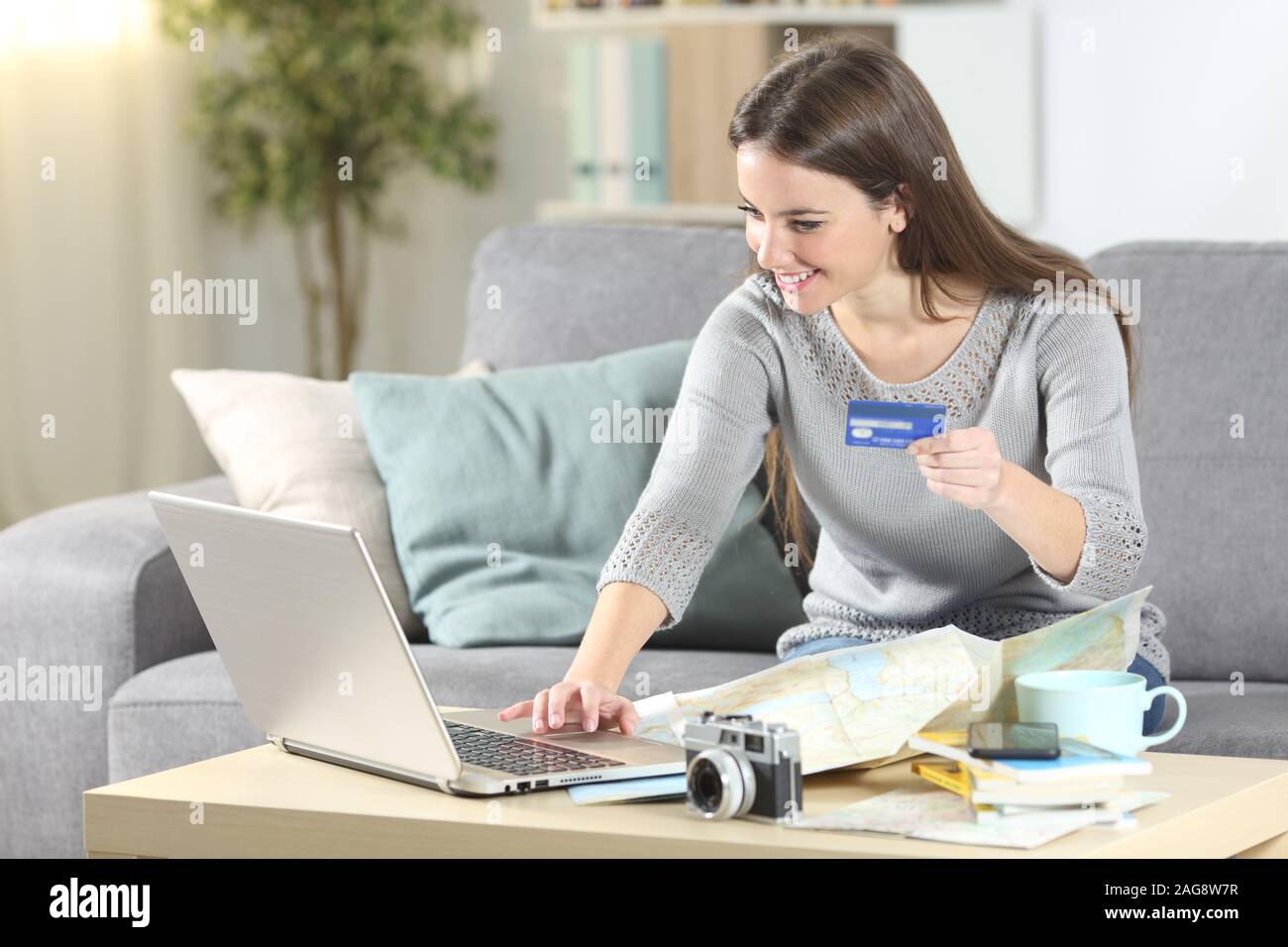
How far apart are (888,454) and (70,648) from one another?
3.46 ft

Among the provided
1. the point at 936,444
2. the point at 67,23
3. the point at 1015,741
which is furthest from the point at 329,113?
the point at 1015,741

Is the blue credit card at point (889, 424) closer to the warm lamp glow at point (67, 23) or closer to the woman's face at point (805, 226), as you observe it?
the woman's face at point (805, 226)

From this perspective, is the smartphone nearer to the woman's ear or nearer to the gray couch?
the woman's ear

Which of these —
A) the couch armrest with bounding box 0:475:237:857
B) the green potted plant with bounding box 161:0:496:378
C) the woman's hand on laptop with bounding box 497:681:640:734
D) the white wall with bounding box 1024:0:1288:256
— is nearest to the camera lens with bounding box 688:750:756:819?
the woman's hand on laptop with bounding box 497:681:640:734

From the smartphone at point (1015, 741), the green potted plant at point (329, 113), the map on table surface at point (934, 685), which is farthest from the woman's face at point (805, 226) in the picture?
the green potted plant at point (329, 113)

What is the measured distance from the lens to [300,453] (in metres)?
2.15

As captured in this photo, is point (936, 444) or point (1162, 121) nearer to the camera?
point (936, 444)

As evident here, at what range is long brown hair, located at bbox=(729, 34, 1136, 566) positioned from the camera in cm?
152

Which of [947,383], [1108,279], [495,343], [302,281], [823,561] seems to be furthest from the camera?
[302,281]

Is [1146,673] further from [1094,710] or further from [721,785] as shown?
[721,785]

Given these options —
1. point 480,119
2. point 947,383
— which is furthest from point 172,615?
point 480,119

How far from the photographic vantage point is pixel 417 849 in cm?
110
